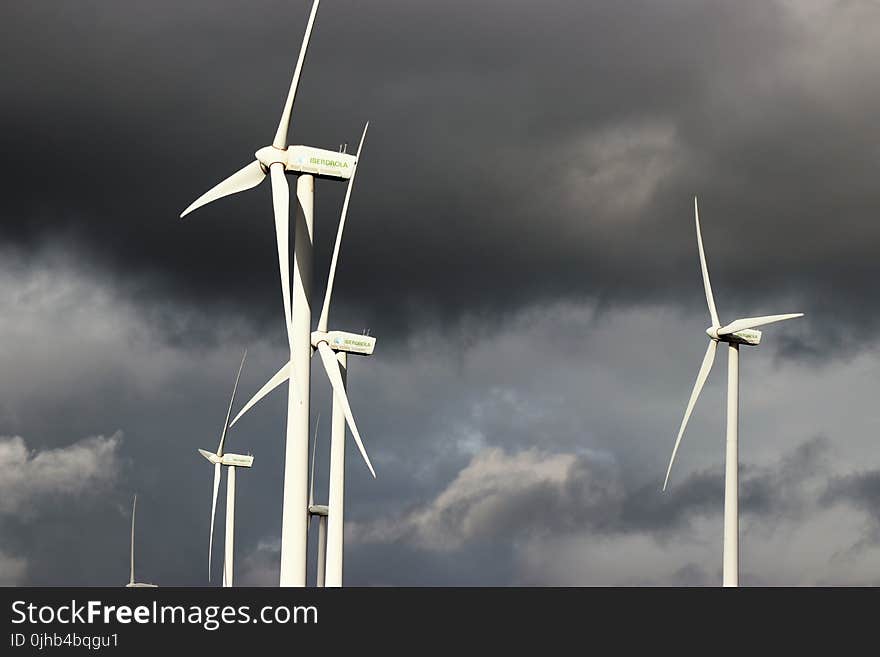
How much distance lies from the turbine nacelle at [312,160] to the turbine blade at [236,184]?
96 cm

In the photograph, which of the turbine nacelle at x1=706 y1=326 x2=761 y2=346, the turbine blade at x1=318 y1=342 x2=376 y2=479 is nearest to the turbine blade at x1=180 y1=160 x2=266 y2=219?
the turbine blade at x1=318 y1=342 x2=376 y2=479

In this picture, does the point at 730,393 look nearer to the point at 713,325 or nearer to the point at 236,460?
the point at 713,325

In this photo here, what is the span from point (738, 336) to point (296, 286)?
35.5 metres

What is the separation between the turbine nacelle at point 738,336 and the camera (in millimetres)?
74938

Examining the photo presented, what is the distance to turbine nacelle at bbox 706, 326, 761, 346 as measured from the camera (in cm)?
7494

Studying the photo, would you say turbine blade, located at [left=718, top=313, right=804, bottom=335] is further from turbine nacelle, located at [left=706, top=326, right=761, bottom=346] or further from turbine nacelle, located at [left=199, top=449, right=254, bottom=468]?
turbine nacelle, located at [left=199, top=449, right=254, bottom=468]

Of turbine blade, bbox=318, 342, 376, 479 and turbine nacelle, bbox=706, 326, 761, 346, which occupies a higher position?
turbine nacelle, bbox=706, 326, 761, 346

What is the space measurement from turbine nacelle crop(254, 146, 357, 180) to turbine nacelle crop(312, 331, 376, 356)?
22.5 meters

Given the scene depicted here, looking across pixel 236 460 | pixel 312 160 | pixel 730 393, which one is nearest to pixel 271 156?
pixel 312 160

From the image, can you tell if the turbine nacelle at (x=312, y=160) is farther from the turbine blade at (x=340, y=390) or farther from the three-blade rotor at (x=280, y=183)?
the turbine blade at (x=340, y=390)

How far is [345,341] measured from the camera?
2852 inches
